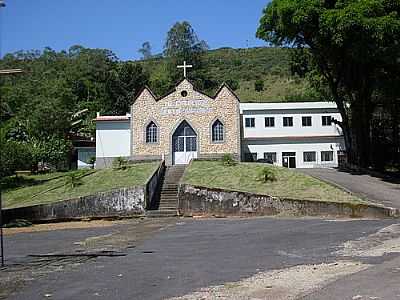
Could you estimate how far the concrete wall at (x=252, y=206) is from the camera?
2445 cm

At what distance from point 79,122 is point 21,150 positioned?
72.4ft

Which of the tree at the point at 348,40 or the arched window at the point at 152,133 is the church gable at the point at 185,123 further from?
the tree at the point at 348,40

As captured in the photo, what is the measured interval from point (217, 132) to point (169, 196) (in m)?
15.2

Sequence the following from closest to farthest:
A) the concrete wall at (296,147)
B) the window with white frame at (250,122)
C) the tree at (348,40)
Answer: the tree at (348,40)
the concrete wall at (296,147)
the window with white frame at (250,122)

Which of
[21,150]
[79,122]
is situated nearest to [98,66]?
[79,122]

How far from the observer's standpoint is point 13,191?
38906 mm

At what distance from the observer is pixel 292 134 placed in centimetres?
5619

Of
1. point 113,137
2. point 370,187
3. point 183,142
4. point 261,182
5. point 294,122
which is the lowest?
point 370,187

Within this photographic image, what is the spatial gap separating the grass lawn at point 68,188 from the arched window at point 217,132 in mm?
9589

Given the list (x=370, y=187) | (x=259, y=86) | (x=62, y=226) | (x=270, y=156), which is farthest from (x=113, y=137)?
(x=259, y=86)

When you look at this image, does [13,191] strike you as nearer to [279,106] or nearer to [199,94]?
[199,94]

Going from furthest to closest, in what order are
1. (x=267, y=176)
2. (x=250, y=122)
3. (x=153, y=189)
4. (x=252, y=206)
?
(x=250, y=122)
(x=153, y=189)
(x=267, y=176)
(x=252, y=206)

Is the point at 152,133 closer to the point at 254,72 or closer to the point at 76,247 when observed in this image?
the point at 76,247

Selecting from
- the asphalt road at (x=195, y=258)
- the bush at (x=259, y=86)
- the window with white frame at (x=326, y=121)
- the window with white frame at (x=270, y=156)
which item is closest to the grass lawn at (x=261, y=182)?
the asphalt road at (x=195, y=258)
